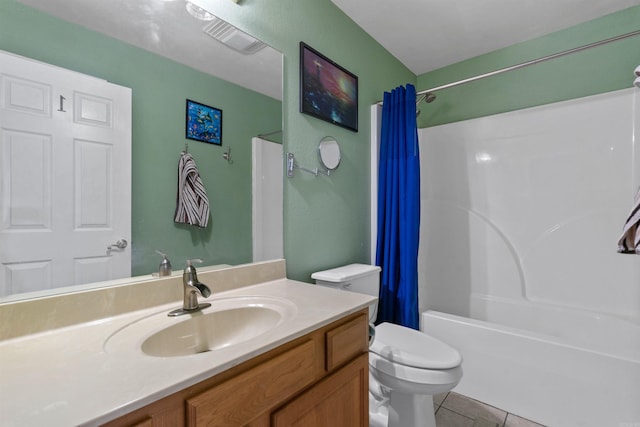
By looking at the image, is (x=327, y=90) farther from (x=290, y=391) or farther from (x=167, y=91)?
(x=290, y=391)

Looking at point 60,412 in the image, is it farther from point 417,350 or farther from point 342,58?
point 342,58

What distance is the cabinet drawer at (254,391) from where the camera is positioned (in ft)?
1.94

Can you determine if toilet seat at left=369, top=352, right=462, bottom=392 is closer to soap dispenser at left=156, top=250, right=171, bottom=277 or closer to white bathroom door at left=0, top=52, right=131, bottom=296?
soap dispenser at left=156, top=250, right=171, bottom=277

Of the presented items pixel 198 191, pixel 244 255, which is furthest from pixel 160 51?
pixel 244 255

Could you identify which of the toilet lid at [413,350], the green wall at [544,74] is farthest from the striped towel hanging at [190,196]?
the green wall at [544,74]

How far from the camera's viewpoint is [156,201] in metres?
1.02

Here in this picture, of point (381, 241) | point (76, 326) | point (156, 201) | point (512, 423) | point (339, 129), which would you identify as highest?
point (339, 129)

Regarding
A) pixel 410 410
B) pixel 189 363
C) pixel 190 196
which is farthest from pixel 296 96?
pixel 410 410

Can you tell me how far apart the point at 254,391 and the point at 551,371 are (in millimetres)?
1561

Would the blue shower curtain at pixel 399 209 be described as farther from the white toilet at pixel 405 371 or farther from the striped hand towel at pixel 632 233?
the striped hand towel at pixel 632 233

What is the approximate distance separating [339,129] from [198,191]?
1.02 metres

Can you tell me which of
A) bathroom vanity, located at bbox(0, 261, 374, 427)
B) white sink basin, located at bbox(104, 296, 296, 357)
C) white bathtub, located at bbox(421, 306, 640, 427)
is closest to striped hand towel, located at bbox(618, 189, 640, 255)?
→ white bathtub, located at bbox(421, 306, 640, 427)

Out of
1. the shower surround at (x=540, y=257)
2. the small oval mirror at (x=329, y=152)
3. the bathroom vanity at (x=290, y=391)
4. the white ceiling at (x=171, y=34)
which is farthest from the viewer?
the small oval mirror at (x=329, y=152)

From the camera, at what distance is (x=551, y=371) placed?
1.47 metres
